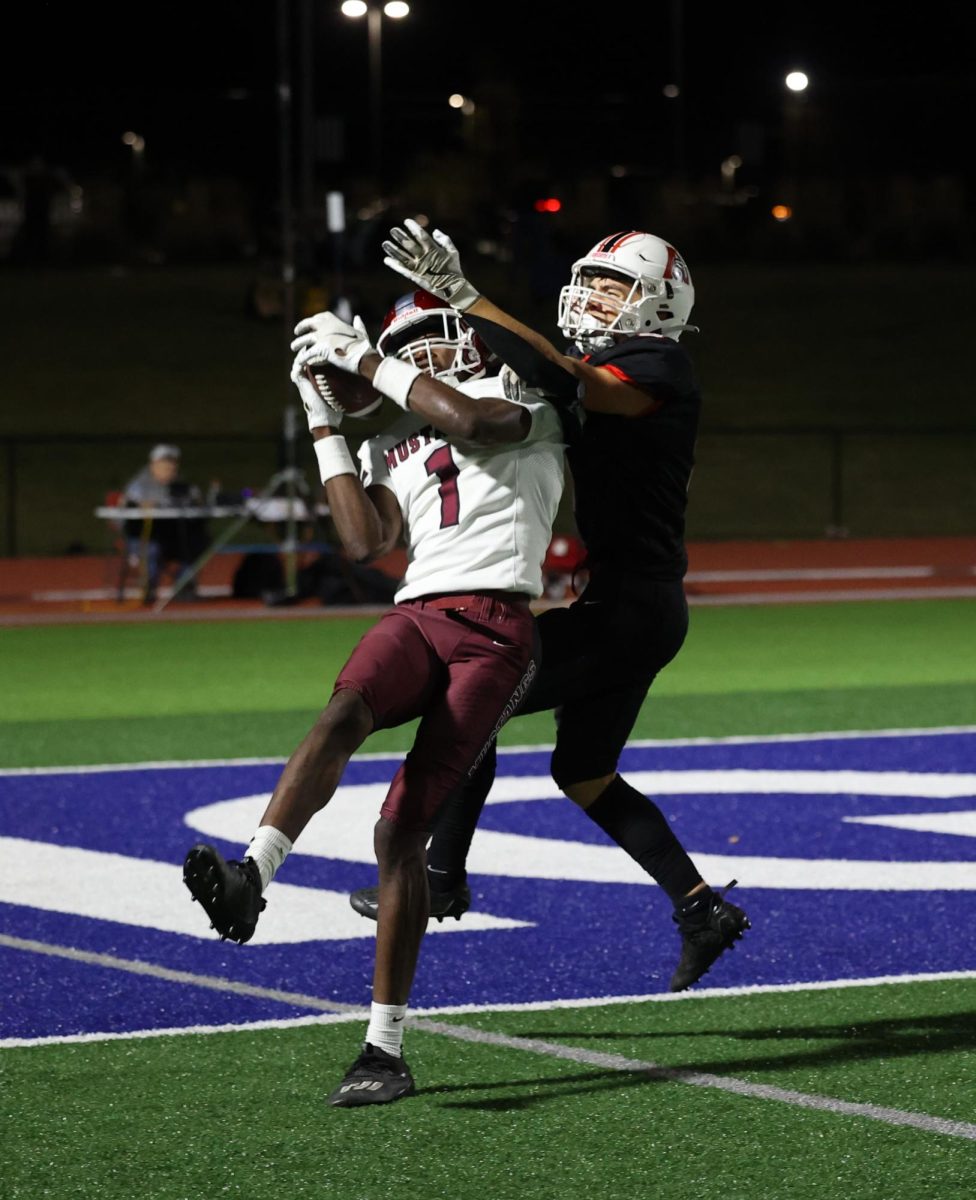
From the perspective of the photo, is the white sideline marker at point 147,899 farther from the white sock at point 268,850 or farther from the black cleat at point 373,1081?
the white sock at point 268,850

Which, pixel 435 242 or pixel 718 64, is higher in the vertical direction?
pixel 718 64

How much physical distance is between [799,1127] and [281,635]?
38.3 feet

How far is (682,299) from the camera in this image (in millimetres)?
5523

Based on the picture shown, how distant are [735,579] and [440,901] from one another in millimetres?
16124

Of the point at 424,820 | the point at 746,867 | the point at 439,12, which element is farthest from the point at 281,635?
the point at 439,12

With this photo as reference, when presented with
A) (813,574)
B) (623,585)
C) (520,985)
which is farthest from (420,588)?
(813,574)

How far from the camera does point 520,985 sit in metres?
6.00

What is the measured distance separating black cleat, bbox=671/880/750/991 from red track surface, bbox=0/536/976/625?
11811 mm

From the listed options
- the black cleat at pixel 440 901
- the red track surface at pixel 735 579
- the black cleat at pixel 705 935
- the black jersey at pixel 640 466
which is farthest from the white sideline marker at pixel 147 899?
the red track surface at pixel 735 579

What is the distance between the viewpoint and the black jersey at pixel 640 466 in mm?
5324

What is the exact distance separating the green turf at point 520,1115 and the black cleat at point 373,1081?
0.12 ft

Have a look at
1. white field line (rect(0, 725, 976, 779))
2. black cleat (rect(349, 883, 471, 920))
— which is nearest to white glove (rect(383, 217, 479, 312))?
black cleat (rect(349, 883, 471, 920))

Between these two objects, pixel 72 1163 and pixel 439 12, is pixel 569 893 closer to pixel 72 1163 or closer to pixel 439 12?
pixel 72 1163

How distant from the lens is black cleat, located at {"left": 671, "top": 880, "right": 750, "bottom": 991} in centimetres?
551
